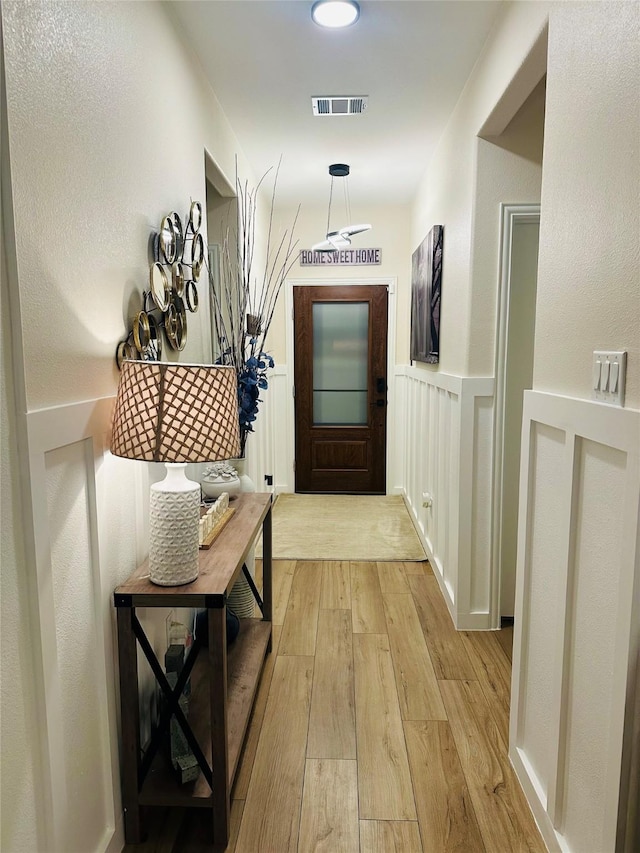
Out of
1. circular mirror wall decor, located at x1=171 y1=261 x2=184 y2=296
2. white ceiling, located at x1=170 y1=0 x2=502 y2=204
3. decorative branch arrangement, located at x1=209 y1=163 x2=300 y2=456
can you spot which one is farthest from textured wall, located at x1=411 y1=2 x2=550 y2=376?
circular mirror wall decor, located at x1=171 y1=261 x2=184 y2=296

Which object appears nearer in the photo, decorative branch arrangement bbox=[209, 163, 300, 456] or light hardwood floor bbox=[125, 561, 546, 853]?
light hardwood floor bbox=[125, 561, 546, 853]

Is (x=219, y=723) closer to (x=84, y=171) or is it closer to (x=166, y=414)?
(x=166, y=414)

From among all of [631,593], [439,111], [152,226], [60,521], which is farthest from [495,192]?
[60,521]

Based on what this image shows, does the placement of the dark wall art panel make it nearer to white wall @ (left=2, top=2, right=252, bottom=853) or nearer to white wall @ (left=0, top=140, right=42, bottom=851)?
white wall @ (left=2, top=2, right=252, bottom=853)

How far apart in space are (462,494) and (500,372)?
61cm

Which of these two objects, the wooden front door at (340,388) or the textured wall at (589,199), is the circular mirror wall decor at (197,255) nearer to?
the textured wall at (589,199)

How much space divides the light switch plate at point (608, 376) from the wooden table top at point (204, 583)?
1.01 meters

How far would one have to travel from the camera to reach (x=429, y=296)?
3.46m

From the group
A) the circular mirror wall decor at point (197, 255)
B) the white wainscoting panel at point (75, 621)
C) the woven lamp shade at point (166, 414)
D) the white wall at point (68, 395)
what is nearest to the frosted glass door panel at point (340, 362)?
the circular mirror wall decor at point (197, 255)

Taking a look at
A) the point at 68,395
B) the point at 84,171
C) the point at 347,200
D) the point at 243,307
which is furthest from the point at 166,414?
the point at 347,200

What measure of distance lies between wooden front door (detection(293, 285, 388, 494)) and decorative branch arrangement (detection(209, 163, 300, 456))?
0.63 metres

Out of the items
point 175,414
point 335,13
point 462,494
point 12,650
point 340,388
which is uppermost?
point 335,13

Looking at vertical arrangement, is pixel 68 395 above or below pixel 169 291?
below

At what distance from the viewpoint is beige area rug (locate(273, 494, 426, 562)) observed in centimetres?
378
